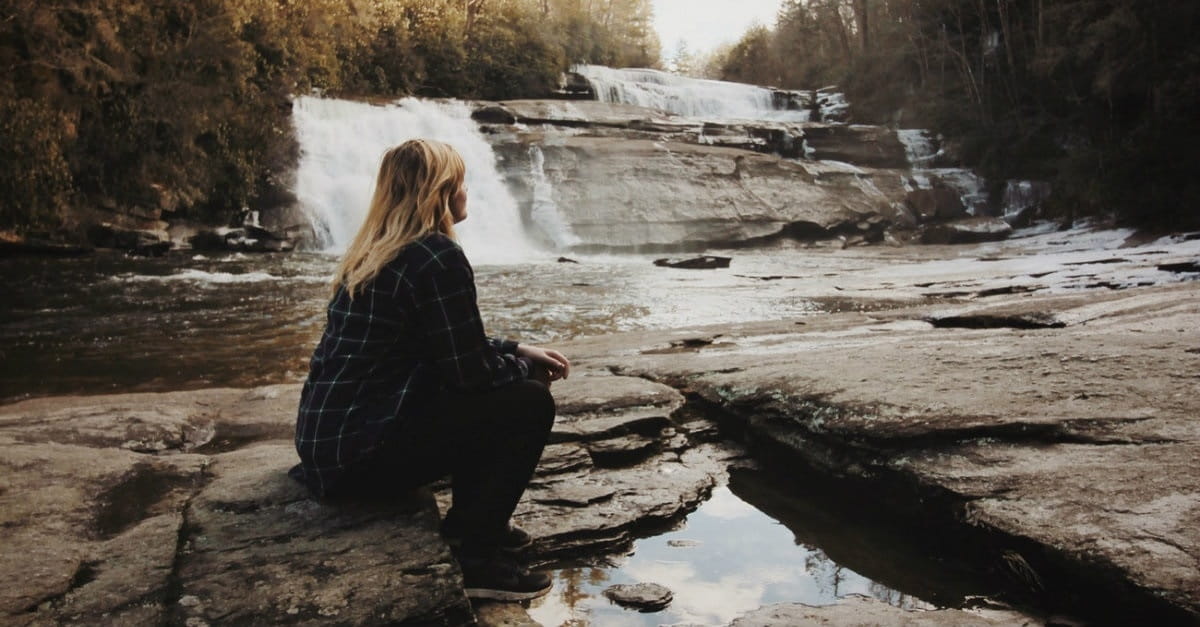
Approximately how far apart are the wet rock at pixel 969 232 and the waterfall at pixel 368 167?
9.41 m

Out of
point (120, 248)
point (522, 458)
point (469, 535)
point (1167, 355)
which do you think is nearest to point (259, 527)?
point (469, 535)

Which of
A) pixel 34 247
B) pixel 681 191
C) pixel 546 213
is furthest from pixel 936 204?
pixel 34 247

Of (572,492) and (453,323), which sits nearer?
(453,323)

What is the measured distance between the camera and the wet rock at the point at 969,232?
58.2 ft

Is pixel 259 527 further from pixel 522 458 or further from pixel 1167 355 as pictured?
pixel 1167 355

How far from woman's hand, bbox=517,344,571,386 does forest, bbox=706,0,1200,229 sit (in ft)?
51.1

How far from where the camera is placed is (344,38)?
22203 mm

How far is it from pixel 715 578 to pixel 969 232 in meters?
17.6

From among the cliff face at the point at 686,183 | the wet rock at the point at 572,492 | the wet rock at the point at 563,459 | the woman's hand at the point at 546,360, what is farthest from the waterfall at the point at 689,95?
the woman's hand at the point at 546,360

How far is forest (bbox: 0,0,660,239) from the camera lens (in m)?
13.1

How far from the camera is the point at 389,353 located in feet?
7.55

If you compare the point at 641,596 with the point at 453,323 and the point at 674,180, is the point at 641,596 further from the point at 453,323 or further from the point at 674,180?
the point at 674,180

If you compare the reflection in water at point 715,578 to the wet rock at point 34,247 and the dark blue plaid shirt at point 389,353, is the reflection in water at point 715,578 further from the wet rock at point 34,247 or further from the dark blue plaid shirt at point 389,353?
the wet rock at point 34,247

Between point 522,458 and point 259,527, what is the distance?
764 millimetres
